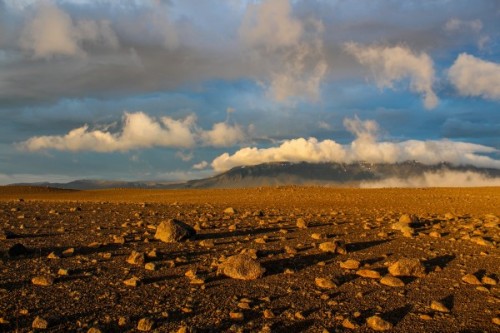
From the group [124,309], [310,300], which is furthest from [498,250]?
[124,309]

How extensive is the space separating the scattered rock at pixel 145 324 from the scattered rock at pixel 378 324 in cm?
366

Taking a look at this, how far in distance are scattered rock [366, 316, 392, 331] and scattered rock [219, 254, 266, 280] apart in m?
3.15

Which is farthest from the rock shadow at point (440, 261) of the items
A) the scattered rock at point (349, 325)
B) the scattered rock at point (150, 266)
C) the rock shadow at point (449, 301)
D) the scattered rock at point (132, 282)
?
the scattered rock at point (132, 282)

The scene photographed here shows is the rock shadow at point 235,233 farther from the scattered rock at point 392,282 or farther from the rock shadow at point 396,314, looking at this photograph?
the rock shadow at point 396,314

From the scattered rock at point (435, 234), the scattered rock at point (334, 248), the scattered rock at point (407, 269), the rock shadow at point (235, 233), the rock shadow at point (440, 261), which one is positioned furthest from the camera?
the scattered rock at point (435, 234)

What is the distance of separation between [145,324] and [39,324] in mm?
1713

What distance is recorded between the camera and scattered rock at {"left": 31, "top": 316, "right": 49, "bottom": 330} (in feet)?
22.4

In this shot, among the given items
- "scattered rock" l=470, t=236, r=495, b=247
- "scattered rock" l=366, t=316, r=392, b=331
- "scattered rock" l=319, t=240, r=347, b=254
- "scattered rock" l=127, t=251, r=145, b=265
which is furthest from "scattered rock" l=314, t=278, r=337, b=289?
"scattered rock" l=470, t=236, r=495, b=247

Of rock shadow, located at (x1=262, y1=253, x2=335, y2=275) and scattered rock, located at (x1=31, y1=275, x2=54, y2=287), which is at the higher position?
scattered rock, located at (x1=31, y1=275, x2=54, y2=287)

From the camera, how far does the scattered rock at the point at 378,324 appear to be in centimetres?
710

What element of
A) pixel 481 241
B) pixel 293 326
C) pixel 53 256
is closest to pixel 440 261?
pixel 481 241

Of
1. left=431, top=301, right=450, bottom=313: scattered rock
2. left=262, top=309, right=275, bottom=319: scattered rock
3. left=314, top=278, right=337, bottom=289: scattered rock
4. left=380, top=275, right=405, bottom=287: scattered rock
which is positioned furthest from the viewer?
left=380, top=275, right=405, bottom=287: scattered rock

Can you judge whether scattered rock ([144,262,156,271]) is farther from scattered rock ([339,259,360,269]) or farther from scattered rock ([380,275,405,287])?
scattered rock ([380,275,405,287])

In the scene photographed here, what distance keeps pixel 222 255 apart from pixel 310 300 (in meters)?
4.25
